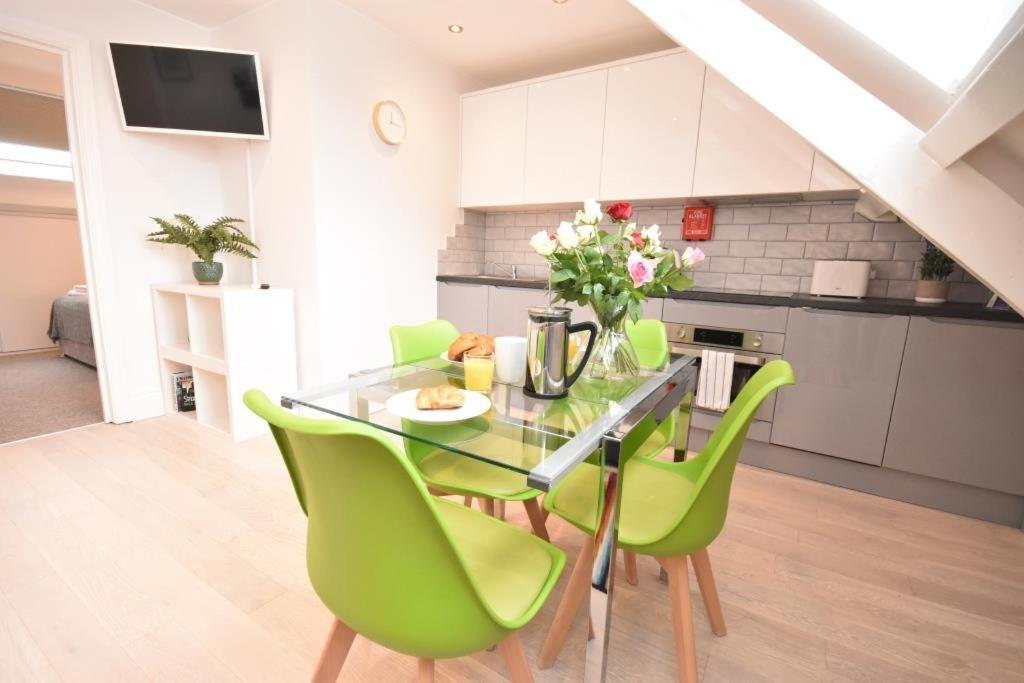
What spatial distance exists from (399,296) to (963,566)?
320 cm

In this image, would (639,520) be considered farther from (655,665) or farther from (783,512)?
(783,512)

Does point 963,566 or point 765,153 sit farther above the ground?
point 765,153

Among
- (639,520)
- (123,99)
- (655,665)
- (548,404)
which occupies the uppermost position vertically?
(123,99)

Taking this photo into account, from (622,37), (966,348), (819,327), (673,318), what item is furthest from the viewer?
(622,37)

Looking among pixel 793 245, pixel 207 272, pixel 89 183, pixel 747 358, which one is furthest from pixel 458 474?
pixel 89 183

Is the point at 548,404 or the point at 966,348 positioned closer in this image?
the point at 548,404

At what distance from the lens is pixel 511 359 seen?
1323 mm

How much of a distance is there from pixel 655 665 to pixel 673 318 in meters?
1.82

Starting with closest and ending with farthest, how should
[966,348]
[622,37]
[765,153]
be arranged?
[966,348] < [765,153] < [622,37]

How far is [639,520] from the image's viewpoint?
1158 mm

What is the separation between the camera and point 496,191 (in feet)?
11.2

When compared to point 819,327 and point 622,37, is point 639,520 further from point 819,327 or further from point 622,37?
point 622,37

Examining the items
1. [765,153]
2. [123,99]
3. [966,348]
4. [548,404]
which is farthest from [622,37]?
[123,99]

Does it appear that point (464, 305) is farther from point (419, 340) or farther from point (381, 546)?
point (381, 546)
